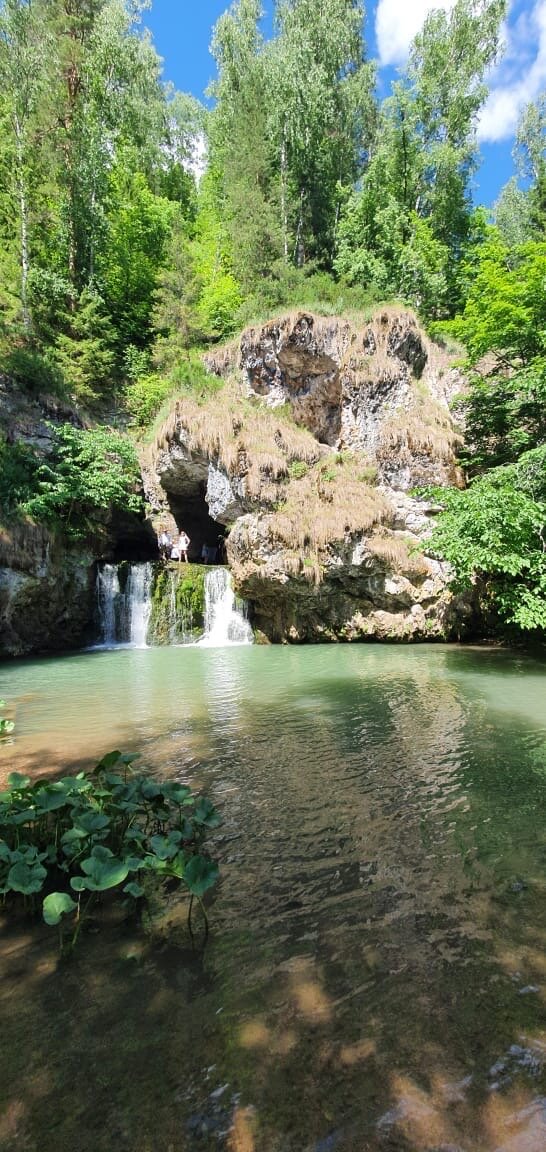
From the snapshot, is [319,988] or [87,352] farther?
[87,352]

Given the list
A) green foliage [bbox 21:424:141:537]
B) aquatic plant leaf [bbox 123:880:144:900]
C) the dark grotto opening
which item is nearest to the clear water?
aquatic plant leaf [bbox 123:880:144:900]

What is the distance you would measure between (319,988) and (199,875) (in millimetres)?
684

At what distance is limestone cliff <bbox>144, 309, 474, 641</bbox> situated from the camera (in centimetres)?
1362

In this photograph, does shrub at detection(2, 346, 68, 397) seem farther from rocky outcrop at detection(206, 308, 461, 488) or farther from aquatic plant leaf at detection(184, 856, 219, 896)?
aquatic plant leaf at detection(184, 856, 219, 896)

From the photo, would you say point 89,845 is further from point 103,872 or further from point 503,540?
point 503,540

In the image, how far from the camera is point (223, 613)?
52.0ft

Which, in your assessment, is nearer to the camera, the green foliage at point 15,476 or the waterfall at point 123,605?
the green foliage at point 15,476

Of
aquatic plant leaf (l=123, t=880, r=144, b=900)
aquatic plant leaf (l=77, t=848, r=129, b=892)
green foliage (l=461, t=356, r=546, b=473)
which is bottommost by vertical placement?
aquatic plant leaf (l=123, t=880, r=144, b=900)

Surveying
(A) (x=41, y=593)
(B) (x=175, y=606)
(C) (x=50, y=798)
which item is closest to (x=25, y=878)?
(C) (x=50, y=798)

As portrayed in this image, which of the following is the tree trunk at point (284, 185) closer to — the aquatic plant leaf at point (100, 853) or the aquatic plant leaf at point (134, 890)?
the aquatic plant leaf at point (100, 853)

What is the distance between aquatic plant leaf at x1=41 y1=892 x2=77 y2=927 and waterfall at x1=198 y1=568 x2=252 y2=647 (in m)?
13.2

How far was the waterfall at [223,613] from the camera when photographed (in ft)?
51.3

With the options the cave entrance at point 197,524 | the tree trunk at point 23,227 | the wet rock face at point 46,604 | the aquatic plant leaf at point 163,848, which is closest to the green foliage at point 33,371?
the tree trunk at point 23,227

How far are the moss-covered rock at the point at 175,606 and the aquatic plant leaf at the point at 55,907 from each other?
13380mm
